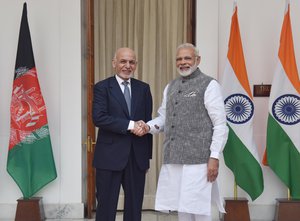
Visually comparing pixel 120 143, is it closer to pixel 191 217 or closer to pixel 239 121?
pixel 191 217

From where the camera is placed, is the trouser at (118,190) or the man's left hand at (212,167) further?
the trouser at (118,190)

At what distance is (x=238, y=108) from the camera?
12.0 feet

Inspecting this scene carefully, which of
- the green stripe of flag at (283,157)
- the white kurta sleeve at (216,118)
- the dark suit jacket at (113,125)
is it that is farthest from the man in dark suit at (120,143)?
the green stripe of flag at (283,157)

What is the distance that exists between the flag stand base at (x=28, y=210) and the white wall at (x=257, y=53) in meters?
1.86

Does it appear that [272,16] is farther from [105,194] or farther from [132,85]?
[105,194]

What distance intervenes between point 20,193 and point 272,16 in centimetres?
322

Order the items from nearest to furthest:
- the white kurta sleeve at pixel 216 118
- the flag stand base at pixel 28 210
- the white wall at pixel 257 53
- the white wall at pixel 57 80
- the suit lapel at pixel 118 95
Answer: the white kurta sleeve at pixel 216 118 < the suit lapel at pixel 118 95 < the flag stand base at pixel 28 210 < the white wall at pixel 257 53 < the white wall at pixel 57 80

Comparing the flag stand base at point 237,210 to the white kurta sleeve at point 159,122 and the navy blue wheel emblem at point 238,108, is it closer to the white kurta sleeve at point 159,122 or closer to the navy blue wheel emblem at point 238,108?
the navy blue wheel emblem at point 238,108

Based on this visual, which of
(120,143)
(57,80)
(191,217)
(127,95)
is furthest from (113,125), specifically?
(57,80)

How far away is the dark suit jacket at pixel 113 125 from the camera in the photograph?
103 inches

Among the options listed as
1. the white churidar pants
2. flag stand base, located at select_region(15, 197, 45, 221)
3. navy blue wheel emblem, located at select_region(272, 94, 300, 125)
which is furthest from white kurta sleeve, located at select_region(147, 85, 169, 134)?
flag stand base, located at select_region(15, 197, 45, 221)

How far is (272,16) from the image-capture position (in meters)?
3.87

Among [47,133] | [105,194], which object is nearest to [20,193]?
[47,133]

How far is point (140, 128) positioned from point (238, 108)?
142cm
